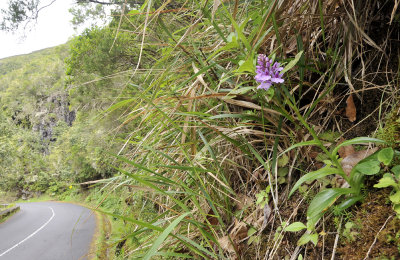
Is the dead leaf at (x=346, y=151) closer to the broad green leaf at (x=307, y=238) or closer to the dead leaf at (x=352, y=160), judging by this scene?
the dead leaf at (x=352, y=160)

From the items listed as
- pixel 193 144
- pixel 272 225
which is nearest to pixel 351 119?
pixel 272 225

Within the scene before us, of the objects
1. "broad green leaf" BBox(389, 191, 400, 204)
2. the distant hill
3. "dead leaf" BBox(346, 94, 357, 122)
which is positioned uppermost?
the distant hill

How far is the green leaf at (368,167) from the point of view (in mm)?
578

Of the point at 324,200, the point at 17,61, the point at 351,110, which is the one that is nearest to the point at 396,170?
the point at 324,200

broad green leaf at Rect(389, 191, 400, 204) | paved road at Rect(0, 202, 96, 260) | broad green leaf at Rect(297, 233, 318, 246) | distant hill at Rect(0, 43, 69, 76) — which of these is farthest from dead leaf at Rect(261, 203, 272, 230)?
distant hill at Rect(0, 43, 69, 76)

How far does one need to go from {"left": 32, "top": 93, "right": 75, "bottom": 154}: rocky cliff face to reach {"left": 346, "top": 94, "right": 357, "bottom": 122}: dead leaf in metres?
57.2

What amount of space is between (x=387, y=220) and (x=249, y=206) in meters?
0.48

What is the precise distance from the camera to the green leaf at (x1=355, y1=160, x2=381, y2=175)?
578 mm

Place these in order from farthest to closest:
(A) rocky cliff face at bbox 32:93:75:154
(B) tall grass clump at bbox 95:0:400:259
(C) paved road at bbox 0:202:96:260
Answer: (A) rocky cliff face at bbox 32:93:75:154, (C) paved road at bbox 0:202:96:260, (B) tall grass clump at bbox 95:0:400:259

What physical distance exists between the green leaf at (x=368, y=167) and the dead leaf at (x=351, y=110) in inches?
11.3

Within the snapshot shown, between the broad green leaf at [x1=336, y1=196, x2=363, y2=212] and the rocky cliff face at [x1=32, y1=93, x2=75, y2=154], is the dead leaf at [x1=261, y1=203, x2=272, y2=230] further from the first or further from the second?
the rocky cliff face at [x1=32, y1=93, x2=75, y2=154]

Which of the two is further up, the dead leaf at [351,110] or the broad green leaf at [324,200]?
the dead leaf at [351,110]

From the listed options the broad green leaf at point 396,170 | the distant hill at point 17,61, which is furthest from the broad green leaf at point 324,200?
the distant hill at point 17,61

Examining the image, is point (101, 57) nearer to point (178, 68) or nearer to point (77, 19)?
point (77, 19)
